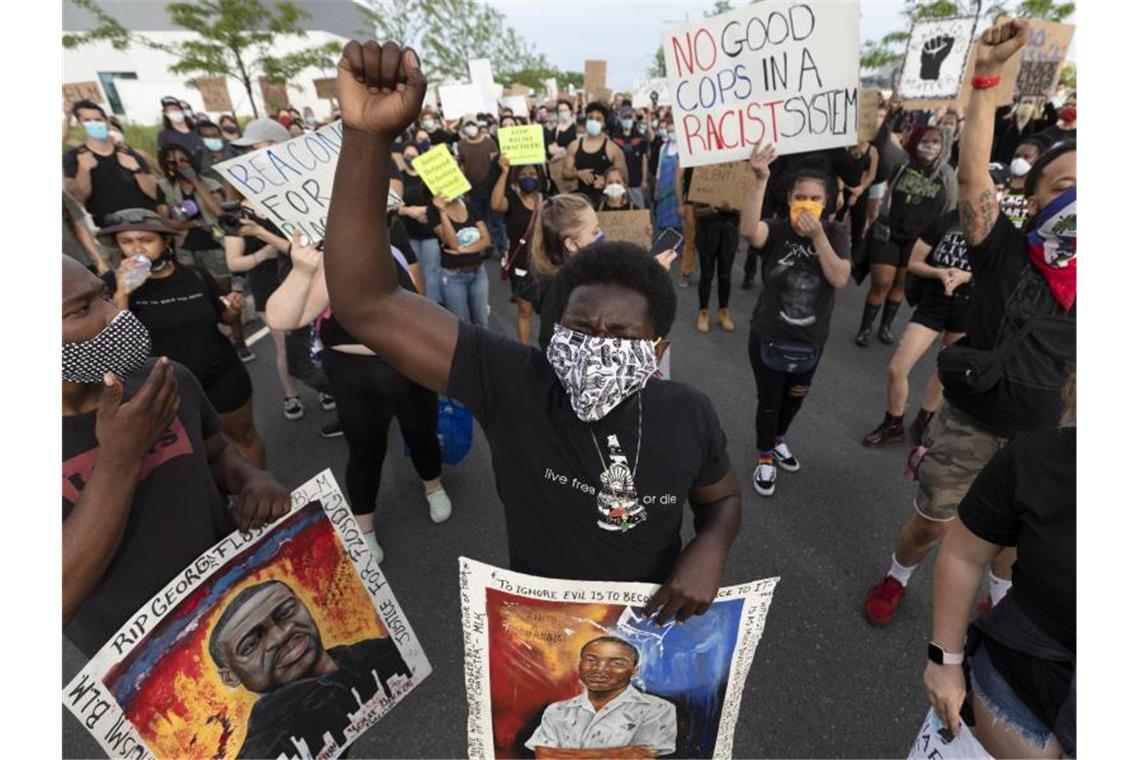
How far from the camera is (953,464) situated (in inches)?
92.4

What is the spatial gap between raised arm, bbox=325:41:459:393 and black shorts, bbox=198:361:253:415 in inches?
82.6

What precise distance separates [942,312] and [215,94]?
46.3 feet

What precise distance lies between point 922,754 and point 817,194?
2.40 metres

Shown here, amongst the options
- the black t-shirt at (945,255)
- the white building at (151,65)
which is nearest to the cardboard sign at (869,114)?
the black t-shirt at (945,255)

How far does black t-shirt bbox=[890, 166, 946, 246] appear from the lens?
490 cm

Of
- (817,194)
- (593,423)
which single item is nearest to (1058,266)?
(817,194)

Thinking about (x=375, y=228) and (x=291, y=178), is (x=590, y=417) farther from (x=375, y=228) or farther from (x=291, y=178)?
(x=291, y=178)

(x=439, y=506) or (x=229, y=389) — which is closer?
(x=229, y=389)

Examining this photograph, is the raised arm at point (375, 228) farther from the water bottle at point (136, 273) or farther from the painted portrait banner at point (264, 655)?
the water bottle at point (136, 273)

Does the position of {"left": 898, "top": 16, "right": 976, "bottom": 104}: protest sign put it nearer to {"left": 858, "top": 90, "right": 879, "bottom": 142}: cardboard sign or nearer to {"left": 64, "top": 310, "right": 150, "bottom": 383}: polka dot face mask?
{"left": 858, "top": 90, "right": 879, "bottom": 142}: cardboard sign

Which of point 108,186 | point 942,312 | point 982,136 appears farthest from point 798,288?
point 108,186

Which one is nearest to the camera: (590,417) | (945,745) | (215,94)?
(590,417)

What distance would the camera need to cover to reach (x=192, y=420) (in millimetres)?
1492

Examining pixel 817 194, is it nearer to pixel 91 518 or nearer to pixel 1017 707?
pixel 1017 707
